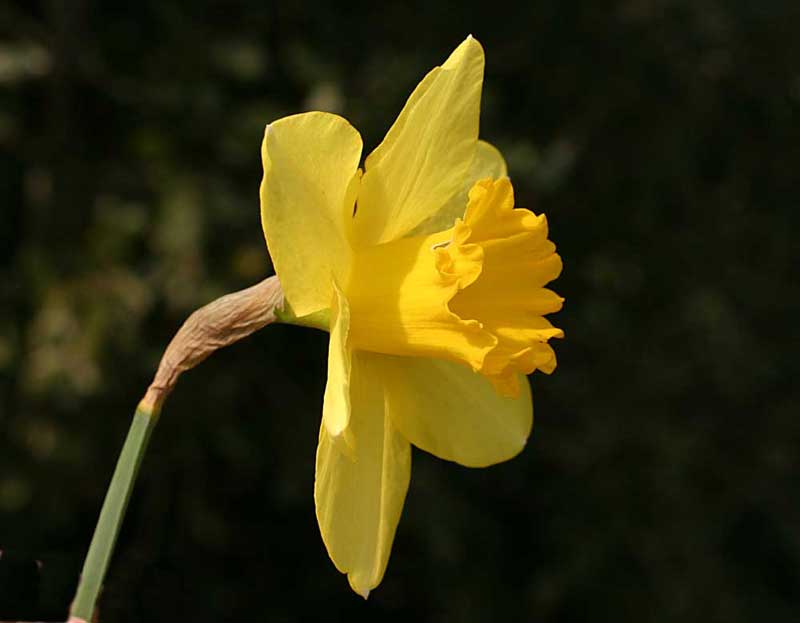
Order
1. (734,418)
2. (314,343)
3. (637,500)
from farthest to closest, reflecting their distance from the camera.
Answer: (734,418) → (637,500) → (314,343)

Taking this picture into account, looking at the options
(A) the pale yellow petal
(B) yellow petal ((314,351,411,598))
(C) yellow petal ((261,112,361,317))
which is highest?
(C) yellow petal ((261,112,361,317))

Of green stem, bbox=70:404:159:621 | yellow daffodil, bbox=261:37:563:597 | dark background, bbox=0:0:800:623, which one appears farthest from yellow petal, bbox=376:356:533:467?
dark background, bbox=0:0:800:623

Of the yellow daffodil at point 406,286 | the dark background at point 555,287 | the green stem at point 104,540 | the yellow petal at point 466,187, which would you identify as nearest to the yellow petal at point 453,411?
the yellow daffodil at point 406,286

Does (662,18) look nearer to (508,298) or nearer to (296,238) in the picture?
(508,298)

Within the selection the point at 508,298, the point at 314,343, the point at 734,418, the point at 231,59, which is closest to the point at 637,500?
the point at 734,418

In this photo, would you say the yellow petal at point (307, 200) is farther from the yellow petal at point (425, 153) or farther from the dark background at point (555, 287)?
the dark background at point (555, 287)

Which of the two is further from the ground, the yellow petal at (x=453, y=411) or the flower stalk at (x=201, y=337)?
the flower stalk at (x=201, y=337)

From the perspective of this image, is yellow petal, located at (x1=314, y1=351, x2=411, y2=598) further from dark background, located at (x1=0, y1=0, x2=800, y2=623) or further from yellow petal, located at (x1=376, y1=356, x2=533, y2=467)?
dark background, located at (x1=0, y1=0, x2=800, y2=623)
